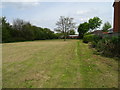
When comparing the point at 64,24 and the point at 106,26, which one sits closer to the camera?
the point at 64,24

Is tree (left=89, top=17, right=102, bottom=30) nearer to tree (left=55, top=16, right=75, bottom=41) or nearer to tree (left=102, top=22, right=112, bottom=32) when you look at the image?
tree (left=102, top=22, right=112, bottom=32)

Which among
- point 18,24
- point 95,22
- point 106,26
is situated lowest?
point 106,26

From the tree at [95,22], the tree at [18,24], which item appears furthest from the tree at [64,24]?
the tree at [18,24]

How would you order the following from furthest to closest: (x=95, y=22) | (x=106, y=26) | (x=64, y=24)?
(x=106, y=26) < (x=95, y=22) < (x=64, y=24)

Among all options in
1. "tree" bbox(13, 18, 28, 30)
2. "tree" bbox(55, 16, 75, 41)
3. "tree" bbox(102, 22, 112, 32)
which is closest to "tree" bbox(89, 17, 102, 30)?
"tree" bbox(102, 22, 112, 32)

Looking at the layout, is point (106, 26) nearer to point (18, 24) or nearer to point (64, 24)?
point (64, 24)

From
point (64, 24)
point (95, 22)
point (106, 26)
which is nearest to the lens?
point (64, 24)

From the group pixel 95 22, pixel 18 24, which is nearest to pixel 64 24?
pixel 95 22

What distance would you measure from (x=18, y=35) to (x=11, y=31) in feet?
10.3

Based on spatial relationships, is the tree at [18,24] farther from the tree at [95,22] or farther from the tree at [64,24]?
the tree at [95,22]

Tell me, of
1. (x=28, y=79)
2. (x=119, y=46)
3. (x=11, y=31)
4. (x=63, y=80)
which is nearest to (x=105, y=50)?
(x=119, y=46)

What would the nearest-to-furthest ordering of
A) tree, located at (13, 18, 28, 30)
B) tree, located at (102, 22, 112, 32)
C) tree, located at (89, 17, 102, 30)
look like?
tree, located at (13, 18, 28, 30)
tree, located at (89, 17, 102, 30)
tree, located at (102, 22, 112, 32)

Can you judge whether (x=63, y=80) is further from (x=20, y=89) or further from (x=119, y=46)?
(x=119, y=46)

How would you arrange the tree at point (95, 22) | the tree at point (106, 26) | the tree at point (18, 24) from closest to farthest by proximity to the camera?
the tree at point (18, 24) → the tree at point (95, 22) → the tree at point (106, 26)
